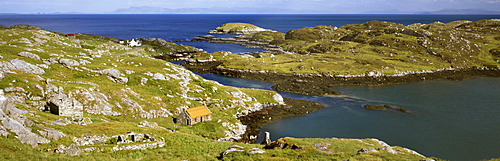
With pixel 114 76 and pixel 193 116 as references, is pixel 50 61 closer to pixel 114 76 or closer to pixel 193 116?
pixel 114 76

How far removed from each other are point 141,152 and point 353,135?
50099 millimetres

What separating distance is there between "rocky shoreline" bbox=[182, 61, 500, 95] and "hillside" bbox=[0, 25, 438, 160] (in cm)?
2370

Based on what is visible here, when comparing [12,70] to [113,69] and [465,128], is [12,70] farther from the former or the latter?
[465,128]

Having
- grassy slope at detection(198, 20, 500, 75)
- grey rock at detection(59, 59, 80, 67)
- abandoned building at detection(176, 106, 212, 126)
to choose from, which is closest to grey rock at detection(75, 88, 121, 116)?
abandoned building at detection(176, 106, 212, 126)

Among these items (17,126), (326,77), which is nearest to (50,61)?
(17,126)

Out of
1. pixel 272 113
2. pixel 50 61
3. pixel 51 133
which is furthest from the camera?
pixel 272 113

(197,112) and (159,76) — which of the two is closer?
(197,112)

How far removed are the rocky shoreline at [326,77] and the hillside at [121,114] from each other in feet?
77.7

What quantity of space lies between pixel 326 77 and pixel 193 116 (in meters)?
77.0

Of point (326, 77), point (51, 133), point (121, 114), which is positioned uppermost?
point (51, 133)

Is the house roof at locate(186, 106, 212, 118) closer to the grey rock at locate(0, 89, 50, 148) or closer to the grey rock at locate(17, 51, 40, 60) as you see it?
the grey rock at locate(0, 89, 50, 148)

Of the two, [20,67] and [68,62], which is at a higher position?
[20,67]

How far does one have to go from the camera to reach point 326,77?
422ft

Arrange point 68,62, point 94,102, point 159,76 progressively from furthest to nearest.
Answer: point 159,76 < point 68,62 < point 94,102
